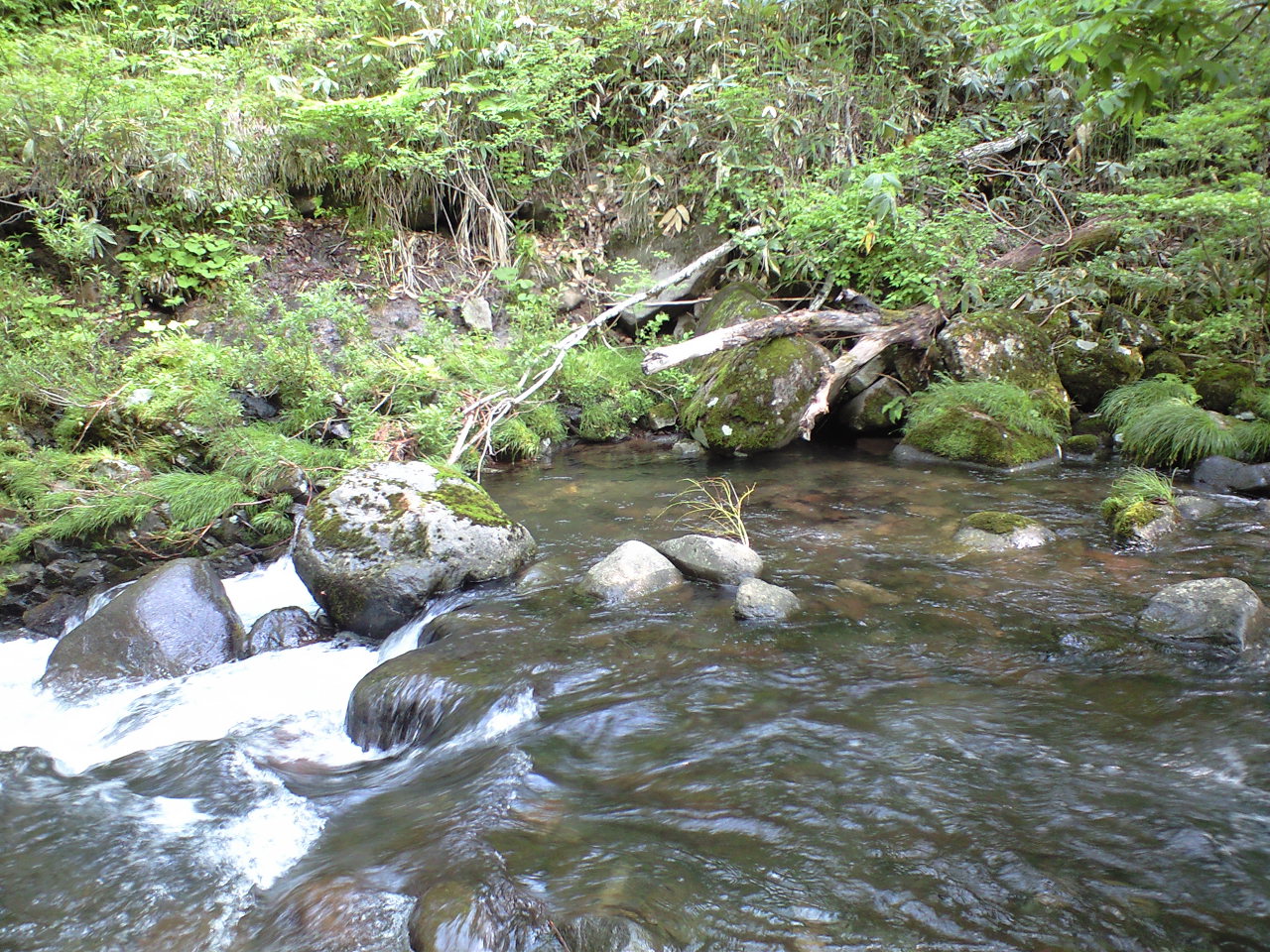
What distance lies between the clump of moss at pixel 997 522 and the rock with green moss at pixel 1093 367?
132 inches

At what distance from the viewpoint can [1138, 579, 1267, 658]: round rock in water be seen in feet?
11.6

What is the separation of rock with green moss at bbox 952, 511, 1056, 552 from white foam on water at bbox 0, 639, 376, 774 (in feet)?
12.9

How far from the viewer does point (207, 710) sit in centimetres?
415

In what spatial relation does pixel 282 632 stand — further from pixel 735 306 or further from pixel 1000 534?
pixel 735 306

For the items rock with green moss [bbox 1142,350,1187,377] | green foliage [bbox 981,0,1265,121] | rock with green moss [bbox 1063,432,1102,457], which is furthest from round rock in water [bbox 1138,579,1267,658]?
rock with green moss [bbox 1142,350,1187,377]

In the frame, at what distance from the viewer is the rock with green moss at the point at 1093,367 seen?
774 centimetres

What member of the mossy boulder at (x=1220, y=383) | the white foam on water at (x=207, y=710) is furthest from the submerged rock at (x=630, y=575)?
the mossy boulder at (x=1220, y=383)

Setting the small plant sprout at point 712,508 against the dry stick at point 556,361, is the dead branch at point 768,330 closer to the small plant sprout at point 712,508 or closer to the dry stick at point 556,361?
the dry stick at point 556,361

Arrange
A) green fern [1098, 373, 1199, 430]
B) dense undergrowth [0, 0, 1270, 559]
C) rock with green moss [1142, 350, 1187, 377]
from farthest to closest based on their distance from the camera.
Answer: rock with green moss [1142, 350, 1187, 377] → green fern [1098, 373, 1199, 430] → dense undergrowth [0, 0, 1270, 559]

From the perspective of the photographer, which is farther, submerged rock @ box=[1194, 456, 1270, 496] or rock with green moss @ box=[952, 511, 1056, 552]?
submerged rock @ box=[1194, 456, 1270, 496]

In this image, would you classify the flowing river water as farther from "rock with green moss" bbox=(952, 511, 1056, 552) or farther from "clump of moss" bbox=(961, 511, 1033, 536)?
"clump of moss" bbox=(961, 511, 1033, 536)

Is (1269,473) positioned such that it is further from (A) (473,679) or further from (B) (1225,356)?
(A) (473,679)

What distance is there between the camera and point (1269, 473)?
A: 5.84m

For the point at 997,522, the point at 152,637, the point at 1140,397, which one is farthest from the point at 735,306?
the point at 152,637
